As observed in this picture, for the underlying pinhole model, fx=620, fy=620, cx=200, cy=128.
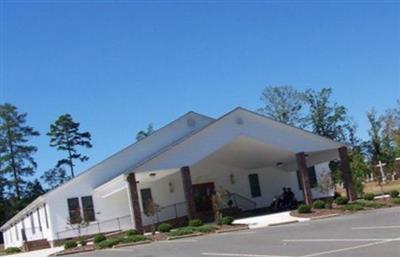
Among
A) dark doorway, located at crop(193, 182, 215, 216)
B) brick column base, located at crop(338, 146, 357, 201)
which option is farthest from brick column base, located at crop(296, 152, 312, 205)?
dark doorway, located at crop(193, 182, 215, 216)

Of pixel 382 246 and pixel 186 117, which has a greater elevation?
pixel 186 117

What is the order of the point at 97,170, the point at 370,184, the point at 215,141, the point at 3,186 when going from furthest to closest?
the point at 3,186, the point at 370,184, the point at 97,170, the point at 215,141

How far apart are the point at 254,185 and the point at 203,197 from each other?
15.4 ft

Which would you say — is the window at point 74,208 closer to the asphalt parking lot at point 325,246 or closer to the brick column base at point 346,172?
the brick column base at point 346,172

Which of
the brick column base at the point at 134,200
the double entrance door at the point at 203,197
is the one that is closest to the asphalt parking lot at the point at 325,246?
the brick column base at the point at 134,200

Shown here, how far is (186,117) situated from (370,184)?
2891cm

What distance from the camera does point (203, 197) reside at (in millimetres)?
41438

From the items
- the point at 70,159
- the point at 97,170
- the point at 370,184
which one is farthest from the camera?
the point at 70,159

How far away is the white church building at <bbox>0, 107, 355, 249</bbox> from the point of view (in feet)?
114

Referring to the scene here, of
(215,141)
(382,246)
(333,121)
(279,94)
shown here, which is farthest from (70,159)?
(382,246)

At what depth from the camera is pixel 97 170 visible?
3822 cm

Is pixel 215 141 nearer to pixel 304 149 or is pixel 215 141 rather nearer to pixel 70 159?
pixel 304 149

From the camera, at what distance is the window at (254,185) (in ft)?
145

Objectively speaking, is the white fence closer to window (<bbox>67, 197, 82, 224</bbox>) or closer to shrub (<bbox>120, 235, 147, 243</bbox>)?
window (<bbox>67, 197, 82, 224</bbox>)
